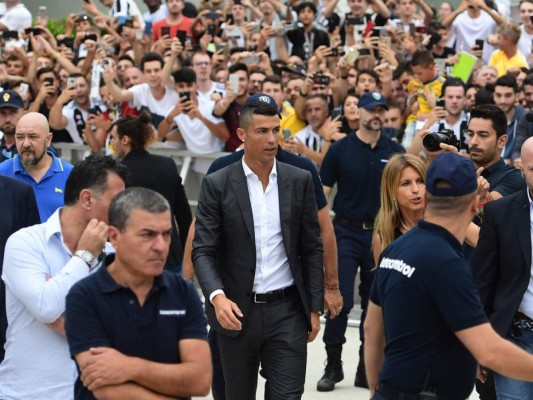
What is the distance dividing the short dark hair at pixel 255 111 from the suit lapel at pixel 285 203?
0.34 metres

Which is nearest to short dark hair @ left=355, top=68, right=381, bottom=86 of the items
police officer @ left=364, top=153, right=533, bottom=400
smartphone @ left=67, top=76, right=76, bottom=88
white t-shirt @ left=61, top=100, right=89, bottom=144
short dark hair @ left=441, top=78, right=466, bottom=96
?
short dark hair @ left=441, top=78, right=466, bottom=96

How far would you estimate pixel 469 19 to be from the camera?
15.4 meters

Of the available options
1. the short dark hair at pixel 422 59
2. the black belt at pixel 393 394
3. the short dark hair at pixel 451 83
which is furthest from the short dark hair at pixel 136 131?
the black belt at pixel 393 394

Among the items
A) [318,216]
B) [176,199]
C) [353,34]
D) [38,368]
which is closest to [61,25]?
[353,34]

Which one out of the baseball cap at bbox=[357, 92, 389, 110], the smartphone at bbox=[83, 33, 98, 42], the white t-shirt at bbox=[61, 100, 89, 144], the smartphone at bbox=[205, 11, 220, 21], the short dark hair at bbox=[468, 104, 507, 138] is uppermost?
the short dark hair at bbox=[468, 104, 507, 138]

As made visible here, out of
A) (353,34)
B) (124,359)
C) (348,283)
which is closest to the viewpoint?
(124,359)

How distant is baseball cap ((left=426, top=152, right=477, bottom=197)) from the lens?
15.3 ft

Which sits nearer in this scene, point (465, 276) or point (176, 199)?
point (465, 276)

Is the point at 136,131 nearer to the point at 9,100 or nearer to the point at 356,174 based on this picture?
the point at 9,100

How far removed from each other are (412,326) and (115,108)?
9.81 meters

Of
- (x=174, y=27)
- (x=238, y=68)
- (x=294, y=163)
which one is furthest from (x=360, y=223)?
(x=174, y=27)

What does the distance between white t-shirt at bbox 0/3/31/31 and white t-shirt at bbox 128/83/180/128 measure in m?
6.04

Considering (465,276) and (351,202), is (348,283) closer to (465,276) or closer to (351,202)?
(351,202)

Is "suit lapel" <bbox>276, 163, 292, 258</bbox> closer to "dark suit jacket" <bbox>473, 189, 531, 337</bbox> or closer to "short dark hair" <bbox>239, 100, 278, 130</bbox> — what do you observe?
"short dark hair" <bbox>239, 100, 278, 130</bbox>
